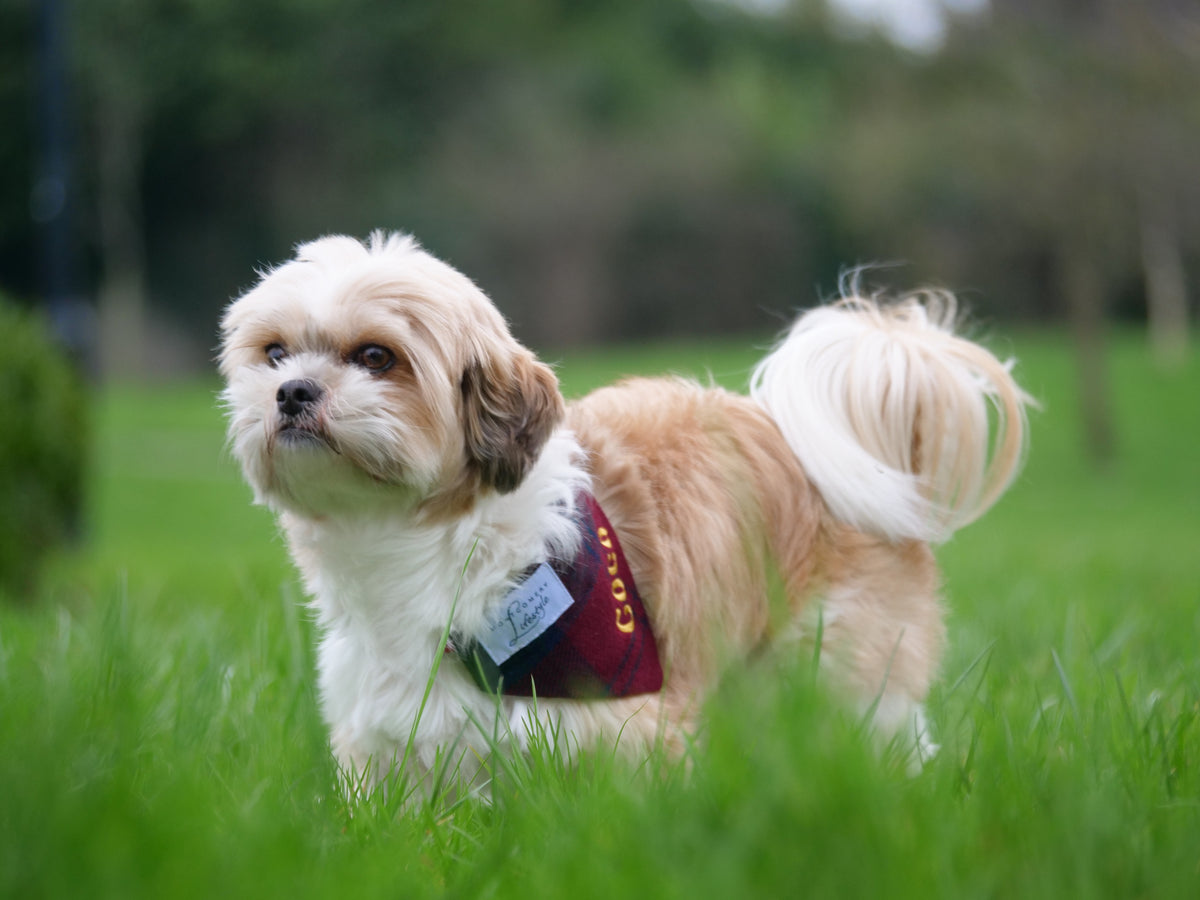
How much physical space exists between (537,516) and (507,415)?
9.5 inches

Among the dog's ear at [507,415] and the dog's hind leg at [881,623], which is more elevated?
the dog's ear at [507,415]

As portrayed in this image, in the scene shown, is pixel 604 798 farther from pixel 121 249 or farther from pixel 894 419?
pixel 121 249

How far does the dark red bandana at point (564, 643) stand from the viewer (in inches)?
93.7

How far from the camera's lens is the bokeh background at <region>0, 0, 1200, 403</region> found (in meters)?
24.6

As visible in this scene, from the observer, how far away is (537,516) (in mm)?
2527

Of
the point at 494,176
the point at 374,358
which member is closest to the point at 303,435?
the point at 374,358

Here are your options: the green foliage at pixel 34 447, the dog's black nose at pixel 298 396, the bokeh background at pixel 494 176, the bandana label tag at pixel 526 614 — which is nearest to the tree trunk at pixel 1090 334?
the bokeh background at pixel 494 176

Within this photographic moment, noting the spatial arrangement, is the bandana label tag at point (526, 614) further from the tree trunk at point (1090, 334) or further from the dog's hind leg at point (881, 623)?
the tree trunk at point (1090, 334)

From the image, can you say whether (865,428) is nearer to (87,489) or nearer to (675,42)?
(87,489)

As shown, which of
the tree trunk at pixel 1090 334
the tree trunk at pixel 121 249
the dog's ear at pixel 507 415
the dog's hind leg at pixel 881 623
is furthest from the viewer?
the tree trunk at pixel 121 249

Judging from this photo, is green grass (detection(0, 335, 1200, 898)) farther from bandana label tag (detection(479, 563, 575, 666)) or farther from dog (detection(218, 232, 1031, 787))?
bandana label tag (detection(479, 563, 575, 666))

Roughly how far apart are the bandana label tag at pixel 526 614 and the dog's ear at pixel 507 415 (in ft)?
0.74

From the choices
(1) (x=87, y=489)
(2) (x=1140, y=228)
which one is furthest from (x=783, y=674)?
(2) (x=1140, y=228)

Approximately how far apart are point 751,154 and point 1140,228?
10799 millimetres
